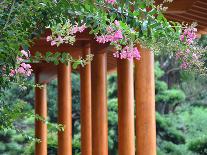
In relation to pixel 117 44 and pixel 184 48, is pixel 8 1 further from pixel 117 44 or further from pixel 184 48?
pixel 184 48

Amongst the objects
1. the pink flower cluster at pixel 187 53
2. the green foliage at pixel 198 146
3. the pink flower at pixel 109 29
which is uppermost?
the pink flower at pixel 109 29

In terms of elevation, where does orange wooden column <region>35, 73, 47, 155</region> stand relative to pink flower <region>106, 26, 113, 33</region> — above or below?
below

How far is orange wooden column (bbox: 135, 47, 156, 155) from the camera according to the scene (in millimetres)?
6605

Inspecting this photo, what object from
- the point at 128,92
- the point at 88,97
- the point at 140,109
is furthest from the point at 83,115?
the point at 140,109

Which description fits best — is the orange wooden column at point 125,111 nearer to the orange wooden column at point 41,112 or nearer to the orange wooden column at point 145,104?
the orange wooden column at point 145,104

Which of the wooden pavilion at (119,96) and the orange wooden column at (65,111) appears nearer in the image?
the wooden pavilion at (119,96)

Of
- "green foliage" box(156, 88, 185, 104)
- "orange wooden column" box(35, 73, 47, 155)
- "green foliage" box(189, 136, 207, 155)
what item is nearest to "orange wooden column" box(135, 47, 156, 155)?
"green foliage" box(189, 136, 207, 155)

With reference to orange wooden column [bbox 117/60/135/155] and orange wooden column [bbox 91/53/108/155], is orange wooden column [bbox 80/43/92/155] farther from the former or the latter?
orange wooden column [bbox 117/60/135/155]

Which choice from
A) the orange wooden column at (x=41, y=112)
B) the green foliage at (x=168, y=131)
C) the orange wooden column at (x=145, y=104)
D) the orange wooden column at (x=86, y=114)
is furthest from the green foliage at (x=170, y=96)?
the orange wooden column at (x=145, y=104)

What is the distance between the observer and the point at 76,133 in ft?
58.5

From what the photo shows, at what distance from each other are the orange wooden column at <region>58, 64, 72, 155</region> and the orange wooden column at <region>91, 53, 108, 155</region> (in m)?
2.09

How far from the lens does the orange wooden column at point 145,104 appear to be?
21.7 feet

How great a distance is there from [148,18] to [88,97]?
751 centimetres

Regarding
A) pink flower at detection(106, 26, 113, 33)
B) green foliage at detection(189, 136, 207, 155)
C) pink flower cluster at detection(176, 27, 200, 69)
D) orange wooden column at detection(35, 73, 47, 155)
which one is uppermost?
pink flower at detection(106, 26, 113, 33)
